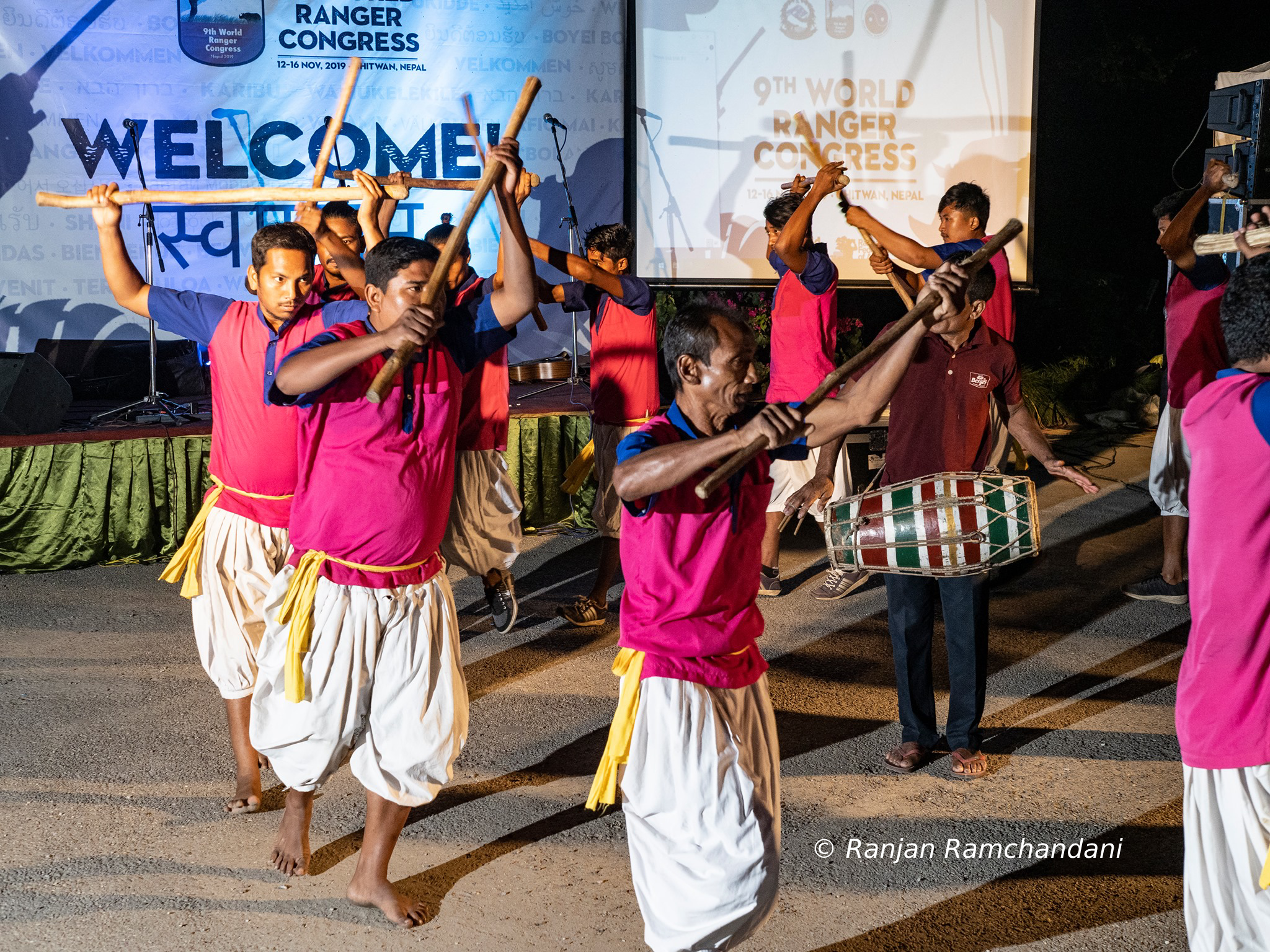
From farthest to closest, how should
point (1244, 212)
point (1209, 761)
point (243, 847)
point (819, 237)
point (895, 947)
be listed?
point (819, 237)
point (1244, 212)
point (243, 847)
point (895, 947)
point (1209, 761)

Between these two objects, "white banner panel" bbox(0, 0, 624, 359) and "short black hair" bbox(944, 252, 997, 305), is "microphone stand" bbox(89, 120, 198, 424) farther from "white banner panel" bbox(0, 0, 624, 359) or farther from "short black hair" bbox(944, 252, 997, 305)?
"short black hair" bbox(944, 252, 997, 305)

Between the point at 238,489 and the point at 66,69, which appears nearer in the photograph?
the point at 238,489

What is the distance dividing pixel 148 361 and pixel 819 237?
5457 millimetres

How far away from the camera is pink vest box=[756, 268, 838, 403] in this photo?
21.7 ft

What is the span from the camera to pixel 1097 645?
605 cm

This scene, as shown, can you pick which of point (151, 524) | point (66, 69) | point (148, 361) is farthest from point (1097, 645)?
point (66, 69)

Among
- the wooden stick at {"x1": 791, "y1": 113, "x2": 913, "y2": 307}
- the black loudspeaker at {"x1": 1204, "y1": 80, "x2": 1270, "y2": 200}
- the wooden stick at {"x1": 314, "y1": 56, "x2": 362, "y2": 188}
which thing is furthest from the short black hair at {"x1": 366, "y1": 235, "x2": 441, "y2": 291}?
the black loudspeaker at {"x1": 1204, "y1": 80, "x2": 1270, "y2": 200}

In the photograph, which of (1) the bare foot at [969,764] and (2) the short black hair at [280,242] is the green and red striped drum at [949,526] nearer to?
(1) the bare foot at [969,764]

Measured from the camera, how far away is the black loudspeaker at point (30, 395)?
7.01 meters

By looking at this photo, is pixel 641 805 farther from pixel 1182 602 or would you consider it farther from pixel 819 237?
pixel 819 237

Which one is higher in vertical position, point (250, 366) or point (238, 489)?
point (250, 366)

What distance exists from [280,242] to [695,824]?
2.36 m

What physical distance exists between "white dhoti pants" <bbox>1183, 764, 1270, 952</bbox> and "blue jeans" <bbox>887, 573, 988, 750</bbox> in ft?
6.01

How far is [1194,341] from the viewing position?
618 centimetres
